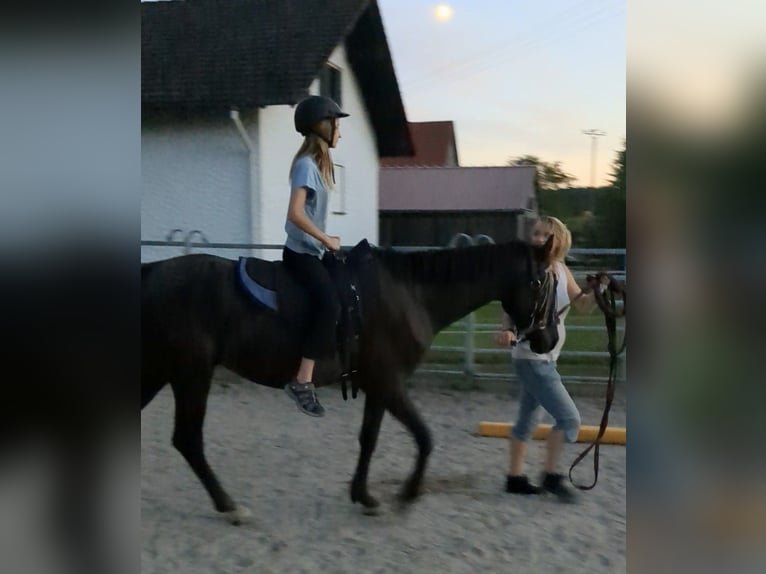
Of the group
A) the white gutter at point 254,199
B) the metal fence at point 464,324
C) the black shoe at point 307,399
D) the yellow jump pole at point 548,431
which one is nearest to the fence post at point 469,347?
the metal fence at point 464,324

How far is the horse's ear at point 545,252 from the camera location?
238 cm

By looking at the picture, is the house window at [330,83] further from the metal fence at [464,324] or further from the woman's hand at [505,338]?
the woman's hand at [505,338]

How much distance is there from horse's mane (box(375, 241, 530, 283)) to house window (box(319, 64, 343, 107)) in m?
0.53

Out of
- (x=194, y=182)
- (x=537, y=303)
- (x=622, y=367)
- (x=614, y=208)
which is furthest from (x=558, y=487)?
(x=194, y=182)

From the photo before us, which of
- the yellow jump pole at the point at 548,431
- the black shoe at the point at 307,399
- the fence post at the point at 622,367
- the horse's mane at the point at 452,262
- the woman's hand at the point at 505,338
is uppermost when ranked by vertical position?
the horse's mane at the point at 452,262

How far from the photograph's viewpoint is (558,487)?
2.46 metres

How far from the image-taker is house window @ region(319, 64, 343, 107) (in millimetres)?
2434

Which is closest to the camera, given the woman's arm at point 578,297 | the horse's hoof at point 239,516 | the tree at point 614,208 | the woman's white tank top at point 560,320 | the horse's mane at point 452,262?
the tree at point 614,208

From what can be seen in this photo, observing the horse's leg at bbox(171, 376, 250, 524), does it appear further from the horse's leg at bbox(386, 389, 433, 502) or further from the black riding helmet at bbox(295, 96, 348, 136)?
the black riding helmet at bbox(295, 96, 348, 136)

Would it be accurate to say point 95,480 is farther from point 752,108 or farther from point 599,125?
point 752,108

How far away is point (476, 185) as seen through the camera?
2395mm

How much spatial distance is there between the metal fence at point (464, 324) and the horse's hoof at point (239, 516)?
795 mm

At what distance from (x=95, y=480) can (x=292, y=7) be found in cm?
183

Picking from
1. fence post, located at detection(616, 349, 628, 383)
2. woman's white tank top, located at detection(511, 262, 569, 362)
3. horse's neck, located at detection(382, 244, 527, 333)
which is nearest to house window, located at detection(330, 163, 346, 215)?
horse's neck, located at detection(382, 244, 527, 333)
